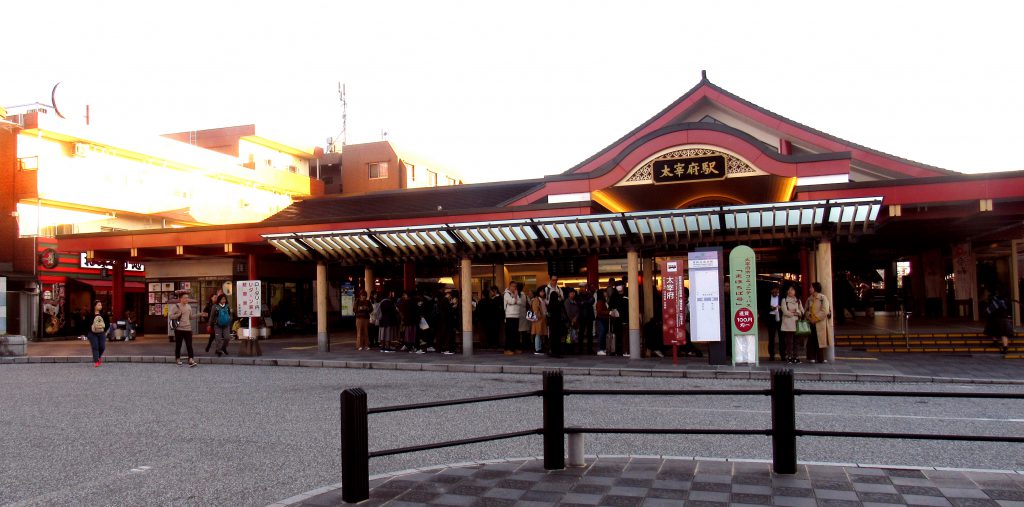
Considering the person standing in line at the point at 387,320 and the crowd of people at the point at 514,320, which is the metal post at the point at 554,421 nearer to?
the crowd of people at the point at 514,320

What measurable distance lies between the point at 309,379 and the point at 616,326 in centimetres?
737

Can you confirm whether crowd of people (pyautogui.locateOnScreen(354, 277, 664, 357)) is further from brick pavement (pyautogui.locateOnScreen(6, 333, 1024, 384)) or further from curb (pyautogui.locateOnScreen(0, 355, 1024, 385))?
curb (pyautogui.locateOnScreen(0, 355, 1024, 385))

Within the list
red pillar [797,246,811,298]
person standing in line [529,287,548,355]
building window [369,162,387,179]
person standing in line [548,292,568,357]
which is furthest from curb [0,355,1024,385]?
building window [369,162,387,179]

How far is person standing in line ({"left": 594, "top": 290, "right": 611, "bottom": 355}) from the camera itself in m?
17.8

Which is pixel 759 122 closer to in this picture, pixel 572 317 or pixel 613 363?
pixel 572 317

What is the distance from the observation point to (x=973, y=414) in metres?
9.34

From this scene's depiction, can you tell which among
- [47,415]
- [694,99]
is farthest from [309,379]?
[694,99]

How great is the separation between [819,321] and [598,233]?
491 centimetres

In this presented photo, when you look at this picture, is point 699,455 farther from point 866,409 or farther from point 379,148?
point 379,148

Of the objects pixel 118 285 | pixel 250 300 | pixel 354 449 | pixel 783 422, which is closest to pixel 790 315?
pixel 783 422

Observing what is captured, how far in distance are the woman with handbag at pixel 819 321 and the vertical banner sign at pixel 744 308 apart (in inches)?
57.0

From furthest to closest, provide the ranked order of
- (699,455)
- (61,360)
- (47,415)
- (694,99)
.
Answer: (694,99)
(61,360)
(47,415)
(699,455)

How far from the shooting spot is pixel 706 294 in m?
15.2

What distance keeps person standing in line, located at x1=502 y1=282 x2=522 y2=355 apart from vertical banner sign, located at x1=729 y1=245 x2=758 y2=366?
5686mm
